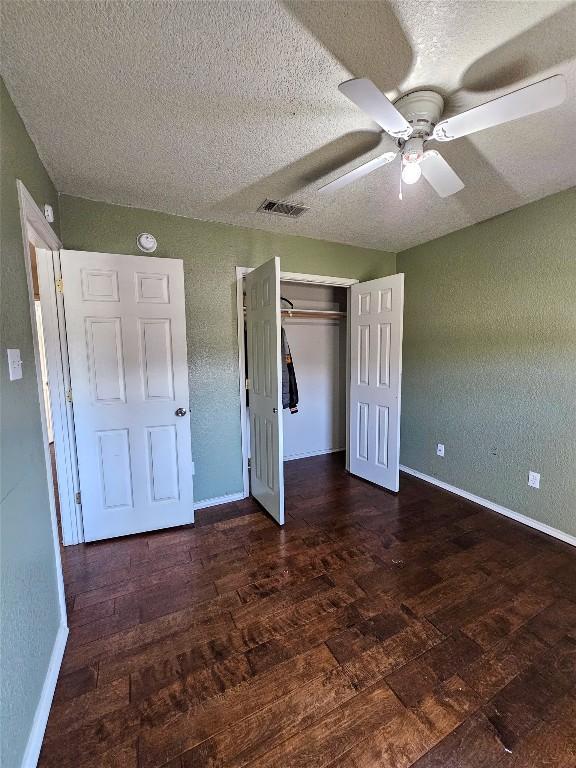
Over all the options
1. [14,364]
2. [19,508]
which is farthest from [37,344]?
[19,508]

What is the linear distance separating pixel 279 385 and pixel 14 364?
1556 millimetres

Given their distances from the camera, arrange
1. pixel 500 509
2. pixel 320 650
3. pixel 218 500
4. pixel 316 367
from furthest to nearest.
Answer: pixel 316 367
pixel 218 500
pixel 500 509
pixel 320 650

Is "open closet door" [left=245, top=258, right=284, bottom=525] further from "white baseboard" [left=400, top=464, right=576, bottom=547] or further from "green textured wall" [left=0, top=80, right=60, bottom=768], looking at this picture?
"white baseboard" [left=400, top=464, right=576, bottom=547]

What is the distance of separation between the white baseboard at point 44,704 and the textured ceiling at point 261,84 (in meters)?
2.39

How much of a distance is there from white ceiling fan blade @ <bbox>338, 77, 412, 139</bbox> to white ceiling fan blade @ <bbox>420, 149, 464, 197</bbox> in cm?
22

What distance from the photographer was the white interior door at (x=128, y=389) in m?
2.24

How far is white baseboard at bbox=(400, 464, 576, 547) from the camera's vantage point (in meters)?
2.33

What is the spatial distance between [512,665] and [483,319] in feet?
7.80

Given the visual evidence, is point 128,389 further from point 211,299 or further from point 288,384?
point 288,384

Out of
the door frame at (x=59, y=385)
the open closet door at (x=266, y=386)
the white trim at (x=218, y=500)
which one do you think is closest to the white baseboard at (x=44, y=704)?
the door frame at (x=59, y=385)

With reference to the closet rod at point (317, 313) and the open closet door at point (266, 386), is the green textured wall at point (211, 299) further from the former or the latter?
the closet rod at point (317, 313)

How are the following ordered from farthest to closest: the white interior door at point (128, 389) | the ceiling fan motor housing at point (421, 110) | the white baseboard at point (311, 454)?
the white baseboard at point (311, 454) < the white interior door at point (128, 389) < the ceiling fan motor housing at point (421, 110)

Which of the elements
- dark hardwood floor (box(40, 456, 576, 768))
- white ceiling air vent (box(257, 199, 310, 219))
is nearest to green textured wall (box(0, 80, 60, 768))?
dark hardwood floor (box(40, 456, 576, 768))

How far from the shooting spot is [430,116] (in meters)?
1.40
